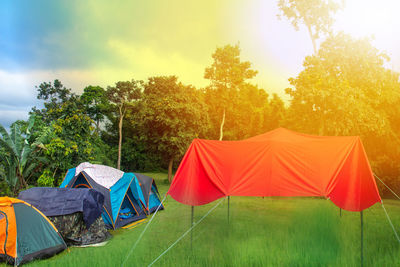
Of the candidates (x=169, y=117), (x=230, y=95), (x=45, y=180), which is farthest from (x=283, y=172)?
(x=230, y=95)

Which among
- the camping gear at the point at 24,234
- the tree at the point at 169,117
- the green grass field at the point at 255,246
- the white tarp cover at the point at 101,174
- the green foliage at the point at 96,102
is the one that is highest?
the green foliage at the point at 96,102

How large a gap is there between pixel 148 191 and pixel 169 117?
9610 millimetres

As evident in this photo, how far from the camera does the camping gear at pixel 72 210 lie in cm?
707

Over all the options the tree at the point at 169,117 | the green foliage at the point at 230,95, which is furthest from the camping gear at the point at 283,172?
the green foliage at the point at 230,95

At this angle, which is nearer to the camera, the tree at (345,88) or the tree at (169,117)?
the tree at (345,88)

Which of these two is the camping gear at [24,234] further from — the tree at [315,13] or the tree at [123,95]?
the tree at [123,95]

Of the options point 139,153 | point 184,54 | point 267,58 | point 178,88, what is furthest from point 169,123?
point 139,153

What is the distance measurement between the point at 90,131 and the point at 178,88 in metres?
7.74

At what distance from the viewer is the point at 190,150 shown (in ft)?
22.8

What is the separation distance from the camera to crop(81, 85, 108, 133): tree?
1264 inches

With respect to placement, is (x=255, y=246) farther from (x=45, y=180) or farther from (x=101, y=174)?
(x=45, y=180)

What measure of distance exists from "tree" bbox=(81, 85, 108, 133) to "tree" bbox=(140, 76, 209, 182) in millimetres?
12741

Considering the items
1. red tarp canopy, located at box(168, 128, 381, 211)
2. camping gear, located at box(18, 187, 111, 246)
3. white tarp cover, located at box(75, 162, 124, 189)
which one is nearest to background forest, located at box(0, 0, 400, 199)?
white tarp cover, located at box(75, 162, 124, 189)

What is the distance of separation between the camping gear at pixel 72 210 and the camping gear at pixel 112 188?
1.09 metres
